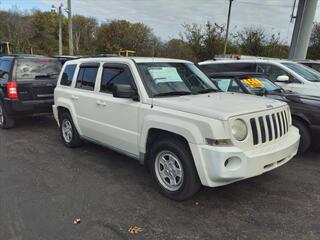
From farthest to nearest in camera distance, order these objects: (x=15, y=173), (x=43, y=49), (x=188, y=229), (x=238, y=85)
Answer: (x=43, y=49) → (x=238, y=85) → (x=15, y=173) → (x=188, y=229)

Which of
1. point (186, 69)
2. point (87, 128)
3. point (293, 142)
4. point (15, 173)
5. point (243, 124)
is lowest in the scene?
point (15, 173)

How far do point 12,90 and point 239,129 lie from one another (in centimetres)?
588

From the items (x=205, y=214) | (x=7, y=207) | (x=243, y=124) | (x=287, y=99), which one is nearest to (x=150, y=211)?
(x=205, y=214)

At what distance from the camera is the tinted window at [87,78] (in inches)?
208

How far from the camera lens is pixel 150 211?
3.68 m

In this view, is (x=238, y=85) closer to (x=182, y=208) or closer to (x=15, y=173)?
(x=182, y=208)

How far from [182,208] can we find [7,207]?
7.02 ft

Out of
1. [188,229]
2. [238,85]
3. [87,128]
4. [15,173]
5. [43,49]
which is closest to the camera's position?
[188,229]

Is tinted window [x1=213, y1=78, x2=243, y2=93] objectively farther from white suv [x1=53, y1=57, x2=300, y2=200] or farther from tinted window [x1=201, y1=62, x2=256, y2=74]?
tinted window [x1=201, y1=62, x2=256, y2=74]

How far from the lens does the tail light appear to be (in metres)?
7.27

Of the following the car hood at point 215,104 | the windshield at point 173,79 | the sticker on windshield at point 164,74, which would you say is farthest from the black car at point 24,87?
the car hood at point 215,104

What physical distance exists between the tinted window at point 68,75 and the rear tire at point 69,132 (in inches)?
24.6

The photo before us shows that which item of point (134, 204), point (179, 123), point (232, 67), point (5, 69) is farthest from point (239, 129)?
point (5, 69)

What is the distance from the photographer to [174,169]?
3.92 m
